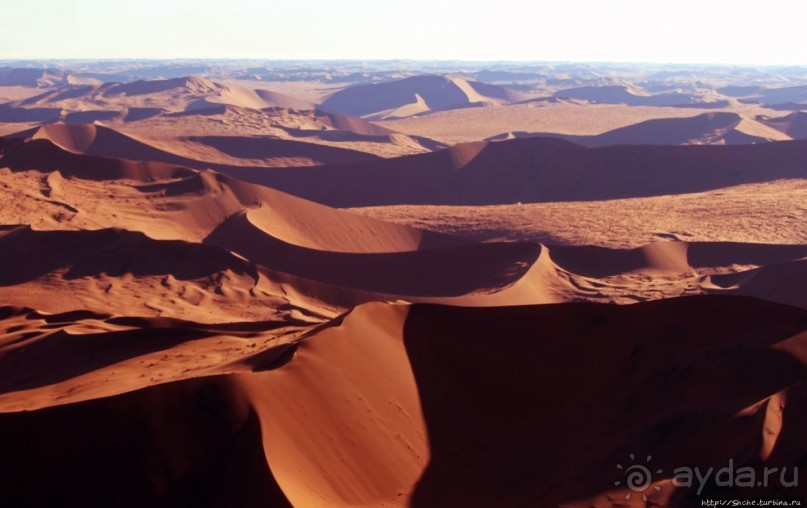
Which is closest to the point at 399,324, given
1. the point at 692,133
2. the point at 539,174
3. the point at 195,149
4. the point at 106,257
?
the point at 106,257

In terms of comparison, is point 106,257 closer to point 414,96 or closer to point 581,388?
point 581,388

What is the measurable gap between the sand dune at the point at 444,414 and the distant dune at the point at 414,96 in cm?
9528

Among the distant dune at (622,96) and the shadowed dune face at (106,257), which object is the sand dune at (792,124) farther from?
the shadowed dune face at (106,257)

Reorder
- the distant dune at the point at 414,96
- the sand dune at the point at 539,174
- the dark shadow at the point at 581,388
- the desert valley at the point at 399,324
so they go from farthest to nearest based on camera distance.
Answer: the distant dune at the point at 414,96 → the sand dune at the point at 539,174 → the dark shadow at the point at 581,388 → the desert valley at the point at 399,324

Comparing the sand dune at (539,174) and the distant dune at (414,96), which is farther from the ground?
the sand dune at (539,174)

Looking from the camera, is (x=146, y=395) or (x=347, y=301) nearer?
(x=146, y=395)

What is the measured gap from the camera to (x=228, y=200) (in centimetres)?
2978

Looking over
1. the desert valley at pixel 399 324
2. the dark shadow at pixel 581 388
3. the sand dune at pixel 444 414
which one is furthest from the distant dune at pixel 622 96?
the sand dune at pixel 444 414

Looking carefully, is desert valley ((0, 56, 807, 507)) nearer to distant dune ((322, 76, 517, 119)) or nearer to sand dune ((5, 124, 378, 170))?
sand dune ((5, 124, 378, 170))

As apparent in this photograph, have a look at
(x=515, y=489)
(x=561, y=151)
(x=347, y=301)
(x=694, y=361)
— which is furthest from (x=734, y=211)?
(x=515, y=489)

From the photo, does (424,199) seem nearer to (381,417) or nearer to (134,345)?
(134,345)

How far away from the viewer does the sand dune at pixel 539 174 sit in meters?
40.4

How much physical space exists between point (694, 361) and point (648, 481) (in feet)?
7.73

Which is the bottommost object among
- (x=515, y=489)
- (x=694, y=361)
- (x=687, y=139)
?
(x=687, y=139)
